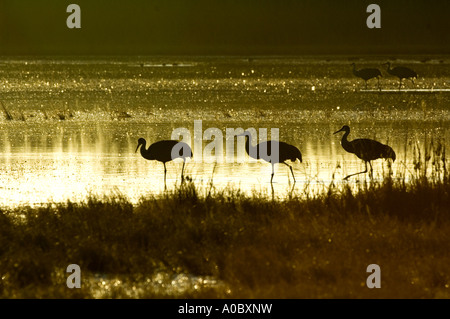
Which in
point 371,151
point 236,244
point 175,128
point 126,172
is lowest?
point 236,244

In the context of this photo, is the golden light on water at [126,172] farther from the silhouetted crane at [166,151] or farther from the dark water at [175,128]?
the silhouetted crane at [166,151]

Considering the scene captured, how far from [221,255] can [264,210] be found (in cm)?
216

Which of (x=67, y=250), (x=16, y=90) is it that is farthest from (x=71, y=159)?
(x=16, y=90)

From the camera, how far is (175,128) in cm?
2506

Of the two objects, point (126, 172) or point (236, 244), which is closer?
point (236, 244)

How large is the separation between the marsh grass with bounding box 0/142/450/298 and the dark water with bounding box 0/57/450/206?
1.14 metres

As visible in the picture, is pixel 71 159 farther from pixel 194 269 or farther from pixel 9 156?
pixel 194 269

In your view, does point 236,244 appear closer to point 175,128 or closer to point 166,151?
point 166,151

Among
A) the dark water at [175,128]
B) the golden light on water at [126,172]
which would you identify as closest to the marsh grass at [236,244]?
the golden light on water at [126,172]

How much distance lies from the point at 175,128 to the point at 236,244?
591 inches

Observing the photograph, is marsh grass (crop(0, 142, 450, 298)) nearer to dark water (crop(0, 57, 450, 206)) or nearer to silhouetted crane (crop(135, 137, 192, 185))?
dark water (crop(0, 57, 450, 206))

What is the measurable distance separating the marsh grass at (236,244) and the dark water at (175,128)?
3.74ft

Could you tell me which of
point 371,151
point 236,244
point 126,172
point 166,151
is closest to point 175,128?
point 126,172

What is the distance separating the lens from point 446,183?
12609mm
